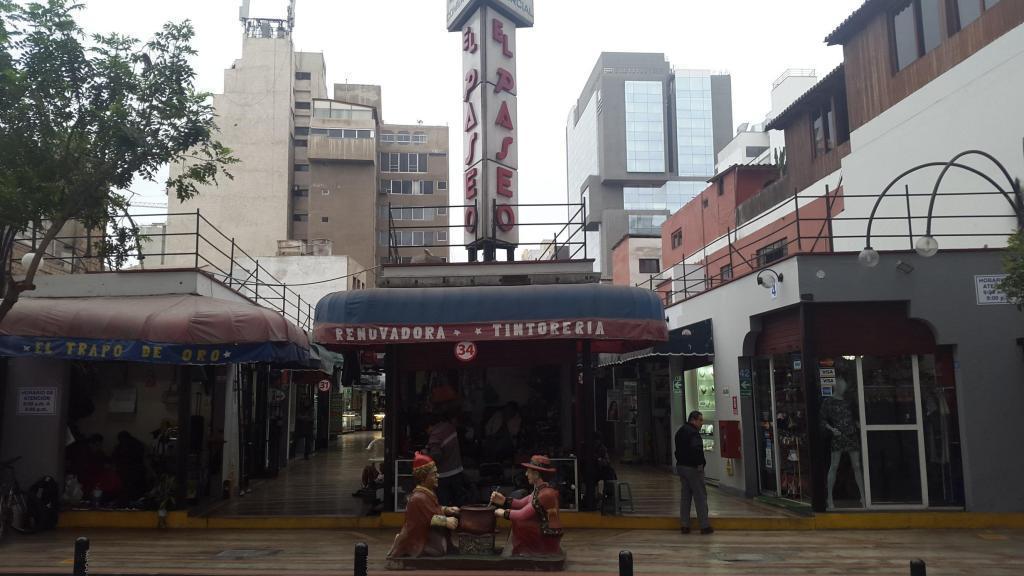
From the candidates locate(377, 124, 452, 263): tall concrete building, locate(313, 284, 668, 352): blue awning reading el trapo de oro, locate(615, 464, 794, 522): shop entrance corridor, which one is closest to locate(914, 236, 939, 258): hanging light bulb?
locate(313, 284, 668, 352): blue awning reading el trapo de oro

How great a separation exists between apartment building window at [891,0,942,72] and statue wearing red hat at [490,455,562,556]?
14.0 metres

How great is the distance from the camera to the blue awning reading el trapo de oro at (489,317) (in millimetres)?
12188

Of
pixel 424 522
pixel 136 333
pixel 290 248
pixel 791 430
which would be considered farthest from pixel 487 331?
pixel 290 248

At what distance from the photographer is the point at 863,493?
13.0 meters

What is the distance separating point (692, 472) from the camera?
12.1 metres

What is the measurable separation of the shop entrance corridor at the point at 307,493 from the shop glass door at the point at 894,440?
868 centimetres

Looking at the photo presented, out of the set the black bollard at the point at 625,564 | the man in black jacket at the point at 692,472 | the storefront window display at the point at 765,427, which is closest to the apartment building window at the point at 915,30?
the storefront window display at the point at 765,427

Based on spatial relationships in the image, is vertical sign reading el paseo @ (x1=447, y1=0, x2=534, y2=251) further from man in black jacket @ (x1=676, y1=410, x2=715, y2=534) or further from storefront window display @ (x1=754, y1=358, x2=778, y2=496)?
storefront window display @ (x1=754, y1=358, x2=778, y2=496)

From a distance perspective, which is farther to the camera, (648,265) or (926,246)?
(648,265)

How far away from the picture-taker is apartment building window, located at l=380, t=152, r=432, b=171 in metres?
74.8

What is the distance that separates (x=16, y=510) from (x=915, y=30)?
20.2 m

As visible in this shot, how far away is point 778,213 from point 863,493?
14.3 meters

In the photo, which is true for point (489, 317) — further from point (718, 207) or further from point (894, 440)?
point (718, 207)

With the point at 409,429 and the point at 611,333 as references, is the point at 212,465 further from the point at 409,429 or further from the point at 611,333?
the point at 611,333
